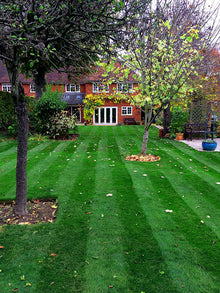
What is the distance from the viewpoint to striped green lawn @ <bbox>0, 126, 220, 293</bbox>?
288 cm

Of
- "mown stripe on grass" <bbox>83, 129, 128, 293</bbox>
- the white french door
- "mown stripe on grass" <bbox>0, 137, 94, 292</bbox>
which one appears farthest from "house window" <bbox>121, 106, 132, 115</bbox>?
"mown stripe on grass" <bbox>0, 137, 94, 292</bbox>

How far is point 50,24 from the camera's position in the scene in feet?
13.4

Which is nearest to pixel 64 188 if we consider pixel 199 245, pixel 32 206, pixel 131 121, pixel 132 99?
pixel 32 206

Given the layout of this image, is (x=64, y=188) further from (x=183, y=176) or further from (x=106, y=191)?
(x=183, y=176)

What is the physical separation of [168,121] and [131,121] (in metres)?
14.5

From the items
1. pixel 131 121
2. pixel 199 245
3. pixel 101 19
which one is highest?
pixel 101 19

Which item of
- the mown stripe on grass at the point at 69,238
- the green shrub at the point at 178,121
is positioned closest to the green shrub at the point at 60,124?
the green shrub at the point at 178,121

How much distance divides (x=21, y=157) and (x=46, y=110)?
1114cm

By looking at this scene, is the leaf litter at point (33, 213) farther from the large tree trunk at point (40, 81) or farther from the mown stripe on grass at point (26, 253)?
the large tree trunk at point (40, 81)

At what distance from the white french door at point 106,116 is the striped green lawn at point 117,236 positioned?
25635mm

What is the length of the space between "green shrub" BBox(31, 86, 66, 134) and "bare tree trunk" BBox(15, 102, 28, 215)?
1059 centimetres

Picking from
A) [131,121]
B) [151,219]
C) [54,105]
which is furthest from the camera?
[131,121]

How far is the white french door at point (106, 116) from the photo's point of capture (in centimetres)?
3256

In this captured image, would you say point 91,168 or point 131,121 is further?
point 131,121
